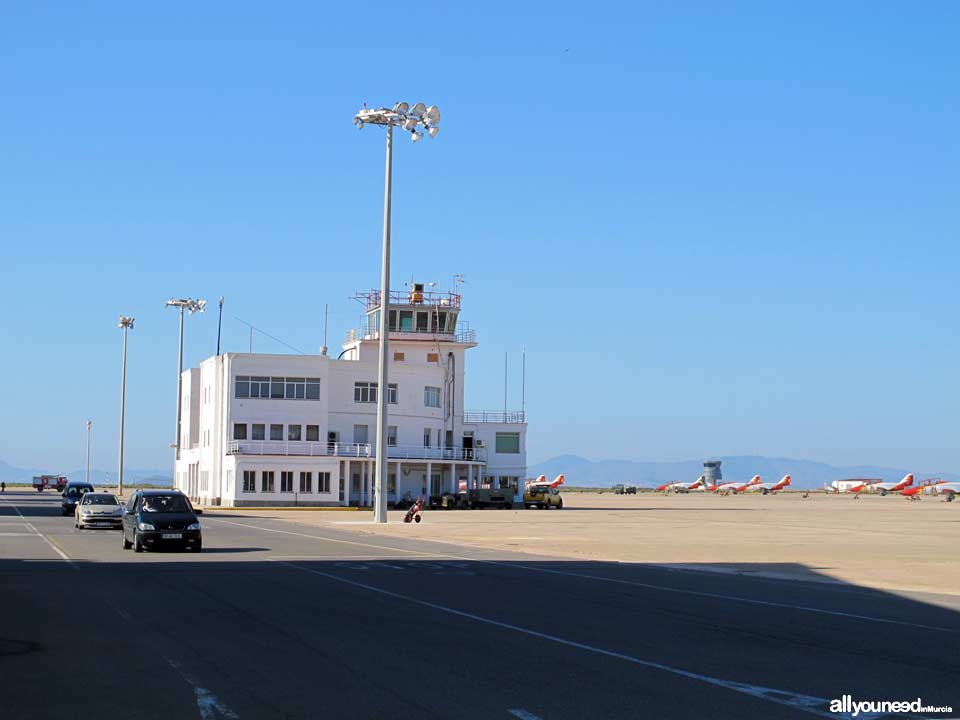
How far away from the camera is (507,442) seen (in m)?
92.9

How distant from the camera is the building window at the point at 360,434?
3223 inches

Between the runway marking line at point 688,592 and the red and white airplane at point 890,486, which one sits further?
the red and white airplane at point 890,486

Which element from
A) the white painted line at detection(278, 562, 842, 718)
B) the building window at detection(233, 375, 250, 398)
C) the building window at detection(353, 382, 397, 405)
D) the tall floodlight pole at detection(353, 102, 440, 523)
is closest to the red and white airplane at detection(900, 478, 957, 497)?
the building window at detection(353, 382, 397, 405)

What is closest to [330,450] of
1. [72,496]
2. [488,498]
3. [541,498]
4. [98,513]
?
[488,498]

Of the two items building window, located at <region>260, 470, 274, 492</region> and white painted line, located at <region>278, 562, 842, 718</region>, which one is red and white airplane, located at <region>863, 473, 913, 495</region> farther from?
white painted line, located at <region>278, 562, 842, 718</region>

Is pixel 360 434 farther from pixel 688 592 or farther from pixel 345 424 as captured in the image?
pixel 688 592

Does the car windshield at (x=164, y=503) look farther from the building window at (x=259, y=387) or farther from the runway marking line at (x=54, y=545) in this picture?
the building window at (x=259, y=387)

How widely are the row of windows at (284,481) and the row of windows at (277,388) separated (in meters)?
5.14

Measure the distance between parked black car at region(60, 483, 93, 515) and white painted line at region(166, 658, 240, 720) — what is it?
5134 cm

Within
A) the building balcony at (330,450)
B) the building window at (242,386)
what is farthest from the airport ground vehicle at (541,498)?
the building window at (242,386)

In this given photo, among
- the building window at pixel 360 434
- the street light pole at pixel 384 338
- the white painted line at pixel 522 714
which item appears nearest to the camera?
the white painted line at pixel 522 714

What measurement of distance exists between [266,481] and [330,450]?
4.72 metres

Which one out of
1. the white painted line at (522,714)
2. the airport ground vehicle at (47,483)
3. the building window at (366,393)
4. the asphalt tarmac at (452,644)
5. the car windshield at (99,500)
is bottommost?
the airport ground vehicle at (47,483)

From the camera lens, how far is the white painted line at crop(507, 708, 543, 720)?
962 centimetres
